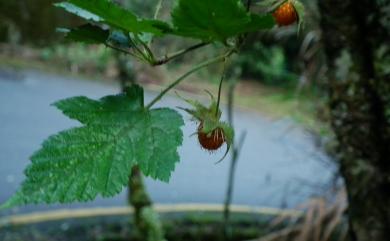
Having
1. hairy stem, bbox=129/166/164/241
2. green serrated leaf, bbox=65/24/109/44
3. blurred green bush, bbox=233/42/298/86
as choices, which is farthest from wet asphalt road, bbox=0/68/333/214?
green serrated leaf, bbox=65/24/109/44

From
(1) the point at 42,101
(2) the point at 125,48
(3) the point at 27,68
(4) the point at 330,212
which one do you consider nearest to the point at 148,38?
(2) the point at 125,48

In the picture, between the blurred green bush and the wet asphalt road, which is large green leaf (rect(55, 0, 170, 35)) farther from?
the blurred green bush

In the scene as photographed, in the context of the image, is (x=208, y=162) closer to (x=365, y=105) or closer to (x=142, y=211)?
(x=142, y=211)

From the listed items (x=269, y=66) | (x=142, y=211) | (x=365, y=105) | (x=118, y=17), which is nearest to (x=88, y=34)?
(x=118, y=17)

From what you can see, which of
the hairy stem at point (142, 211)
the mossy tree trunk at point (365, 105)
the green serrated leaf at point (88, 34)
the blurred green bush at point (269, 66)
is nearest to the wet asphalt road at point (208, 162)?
the blurred green bush at point (269, 66)

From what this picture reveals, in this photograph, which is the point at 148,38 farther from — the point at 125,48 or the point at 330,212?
the point at 330,212
